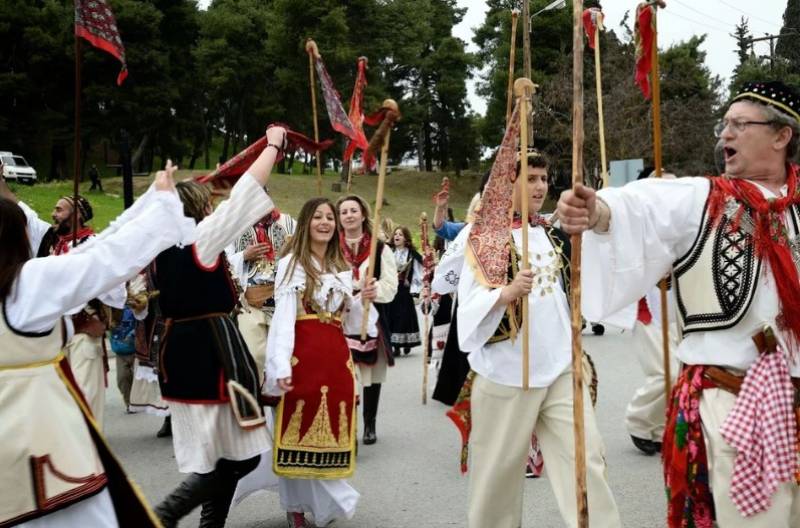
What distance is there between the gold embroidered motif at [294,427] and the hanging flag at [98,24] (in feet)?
6.82

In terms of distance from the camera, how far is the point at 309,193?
1561 inches

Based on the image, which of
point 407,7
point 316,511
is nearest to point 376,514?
point 316,511

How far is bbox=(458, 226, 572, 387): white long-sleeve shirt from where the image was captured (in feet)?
13.2

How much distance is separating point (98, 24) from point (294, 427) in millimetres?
2407

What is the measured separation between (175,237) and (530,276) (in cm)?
156

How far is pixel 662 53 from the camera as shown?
1599 inches

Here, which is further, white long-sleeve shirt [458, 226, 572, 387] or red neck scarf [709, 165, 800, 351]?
white long-sleeve shirt [458, 226, 572, 387]

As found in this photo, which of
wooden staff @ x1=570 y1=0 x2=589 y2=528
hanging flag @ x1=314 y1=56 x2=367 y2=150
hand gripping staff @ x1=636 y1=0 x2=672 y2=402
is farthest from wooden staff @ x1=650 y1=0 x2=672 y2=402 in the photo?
hanging flag @ x1=314 y1=56 x2=367 y2=150

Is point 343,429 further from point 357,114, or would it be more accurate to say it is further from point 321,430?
point 357,114

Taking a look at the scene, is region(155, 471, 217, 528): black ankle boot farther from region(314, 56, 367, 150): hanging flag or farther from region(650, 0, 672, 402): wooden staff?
region(650, 0, 672, 402): wooden staff

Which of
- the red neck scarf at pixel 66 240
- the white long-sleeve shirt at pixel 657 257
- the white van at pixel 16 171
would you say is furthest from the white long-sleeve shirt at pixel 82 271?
→ the white van at pixel 16 171

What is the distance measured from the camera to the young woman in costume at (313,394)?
4.89m

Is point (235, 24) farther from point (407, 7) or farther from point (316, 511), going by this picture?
point (316, 511)

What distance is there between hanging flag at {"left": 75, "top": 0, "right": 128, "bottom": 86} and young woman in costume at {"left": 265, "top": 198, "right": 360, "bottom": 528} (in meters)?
1.46
